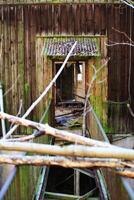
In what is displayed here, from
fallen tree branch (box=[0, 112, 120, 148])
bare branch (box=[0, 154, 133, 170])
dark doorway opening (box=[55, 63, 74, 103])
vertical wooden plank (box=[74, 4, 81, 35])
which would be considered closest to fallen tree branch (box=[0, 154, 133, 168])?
bare branch (box=[0, 154, 133, 170])

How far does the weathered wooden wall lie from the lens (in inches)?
384

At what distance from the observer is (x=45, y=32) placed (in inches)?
387

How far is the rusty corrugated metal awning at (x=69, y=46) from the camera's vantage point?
9.09 meters

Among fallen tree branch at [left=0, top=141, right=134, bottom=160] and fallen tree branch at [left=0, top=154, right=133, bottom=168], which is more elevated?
fallen tree branch at [left=0, top=141, right=134, bottom=160]

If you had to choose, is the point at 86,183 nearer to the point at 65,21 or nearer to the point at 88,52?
the point at 88,52

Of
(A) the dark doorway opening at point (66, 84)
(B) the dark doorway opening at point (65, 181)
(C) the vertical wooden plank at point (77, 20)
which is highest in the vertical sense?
(C) the vertical wooden plank at point (77, 20)

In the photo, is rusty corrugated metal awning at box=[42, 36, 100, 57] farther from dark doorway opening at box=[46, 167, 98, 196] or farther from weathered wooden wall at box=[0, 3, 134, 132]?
dark doorway opening at box=[46, 167, 98, 196]

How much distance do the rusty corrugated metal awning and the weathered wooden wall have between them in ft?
0.66

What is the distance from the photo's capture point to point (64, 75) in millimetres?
15984

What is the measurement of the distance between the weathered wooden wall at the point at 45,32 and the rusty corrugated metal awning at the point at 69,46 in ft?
0.66

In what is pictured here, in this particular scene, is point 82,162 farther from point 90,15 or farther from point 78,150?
point 90,15

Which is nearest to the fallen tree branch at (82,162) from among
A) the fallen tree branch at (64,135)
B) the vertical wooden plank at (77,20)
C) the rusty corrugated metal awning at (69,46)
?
the fallen tree branch at (64,135)

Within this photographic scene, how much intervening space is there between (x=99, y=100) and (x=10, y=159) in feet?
25.0

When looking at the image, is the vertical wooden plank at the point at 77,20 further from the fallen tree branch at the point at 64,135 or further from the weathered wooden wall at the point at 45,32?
the fallen tree branch at the point at 64,135
